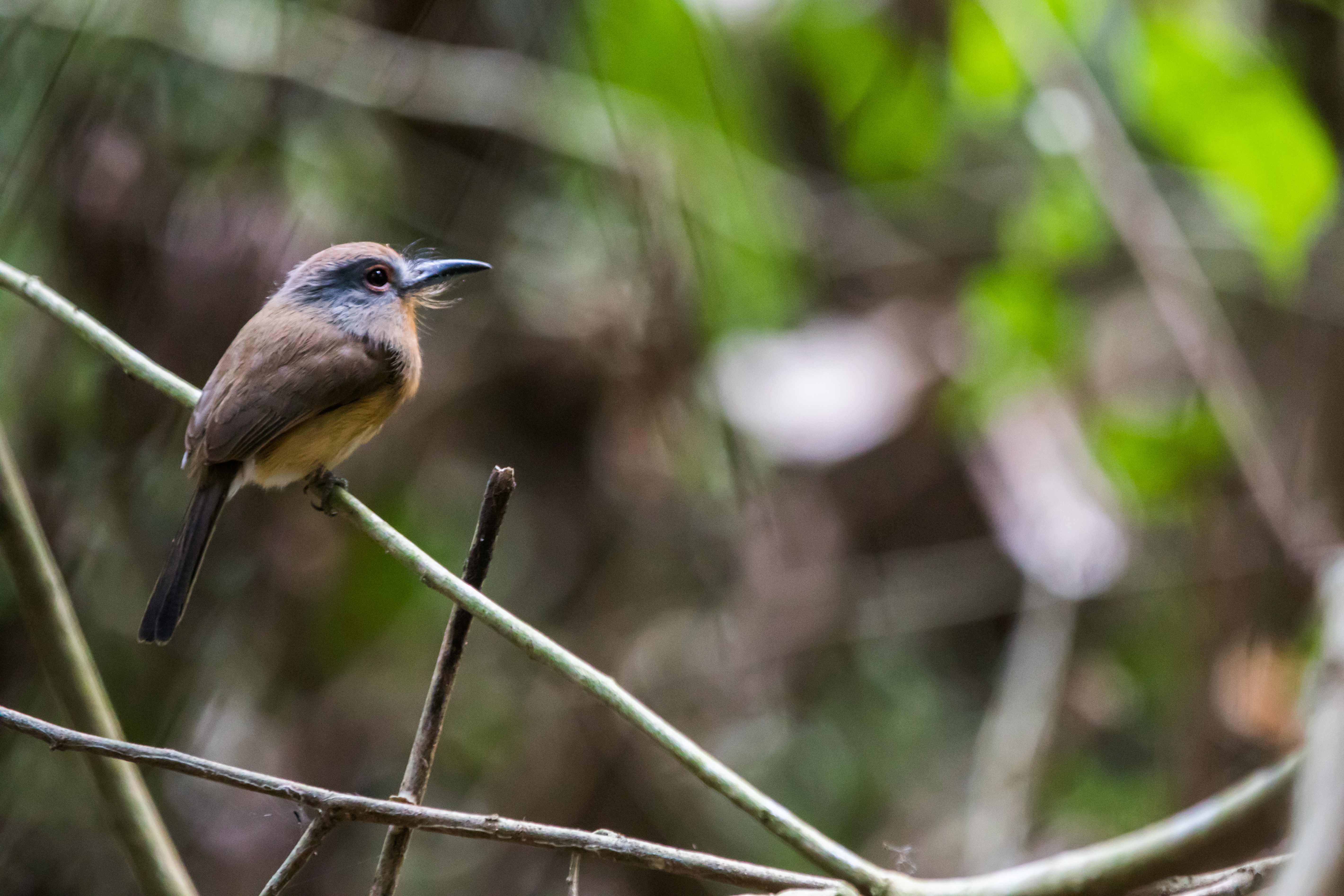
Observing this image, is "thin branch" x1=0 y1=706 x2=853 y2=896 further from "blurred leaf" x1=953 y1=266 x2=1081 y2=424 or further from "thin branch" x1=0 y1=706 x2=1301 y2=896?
"blurred leaf" x1=953 y1=266 x2=1081 y2=424

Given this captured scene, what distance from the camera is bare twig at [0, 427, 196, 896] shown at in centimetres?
125

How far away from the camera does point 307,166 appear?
117 inches

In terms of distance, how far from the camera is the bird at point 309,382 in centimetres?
167

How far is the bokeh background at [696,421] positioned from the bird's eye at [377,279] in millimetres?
565

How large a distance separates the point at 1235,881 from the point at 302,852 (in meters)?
0.82

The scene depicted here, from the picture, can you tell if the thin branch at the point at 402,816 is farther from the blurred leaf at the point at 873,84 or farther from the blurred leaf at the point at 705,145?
the blurred leaf at the point at 873,84

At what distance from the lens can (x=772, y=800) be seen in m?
1.20

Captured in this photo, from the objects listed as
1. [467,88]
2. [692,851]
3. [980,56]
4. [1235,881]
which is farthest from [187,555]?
[980,56]

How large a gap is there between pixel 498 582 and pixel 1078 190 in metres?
1.99

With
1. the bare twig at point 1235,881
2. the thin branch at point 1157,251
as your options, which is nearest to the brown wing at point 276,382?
the bare twig at point 1235,881

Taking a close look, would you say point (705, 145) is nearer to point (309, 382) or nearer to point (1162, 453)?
point (1162, 453)

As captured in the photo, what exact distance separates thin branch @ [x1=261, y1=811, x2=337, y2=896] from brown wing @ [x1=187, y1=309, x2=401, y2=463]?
76 cm

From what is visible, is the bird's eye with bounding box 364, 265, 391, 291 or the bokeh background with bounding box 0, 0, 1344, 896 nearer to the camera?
the bird's eye with bounding box 364, 265, 391, 291

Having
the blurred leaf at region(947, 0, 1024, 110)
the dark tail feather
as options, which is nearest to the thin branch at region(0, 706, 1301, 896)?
the dark tail feather
